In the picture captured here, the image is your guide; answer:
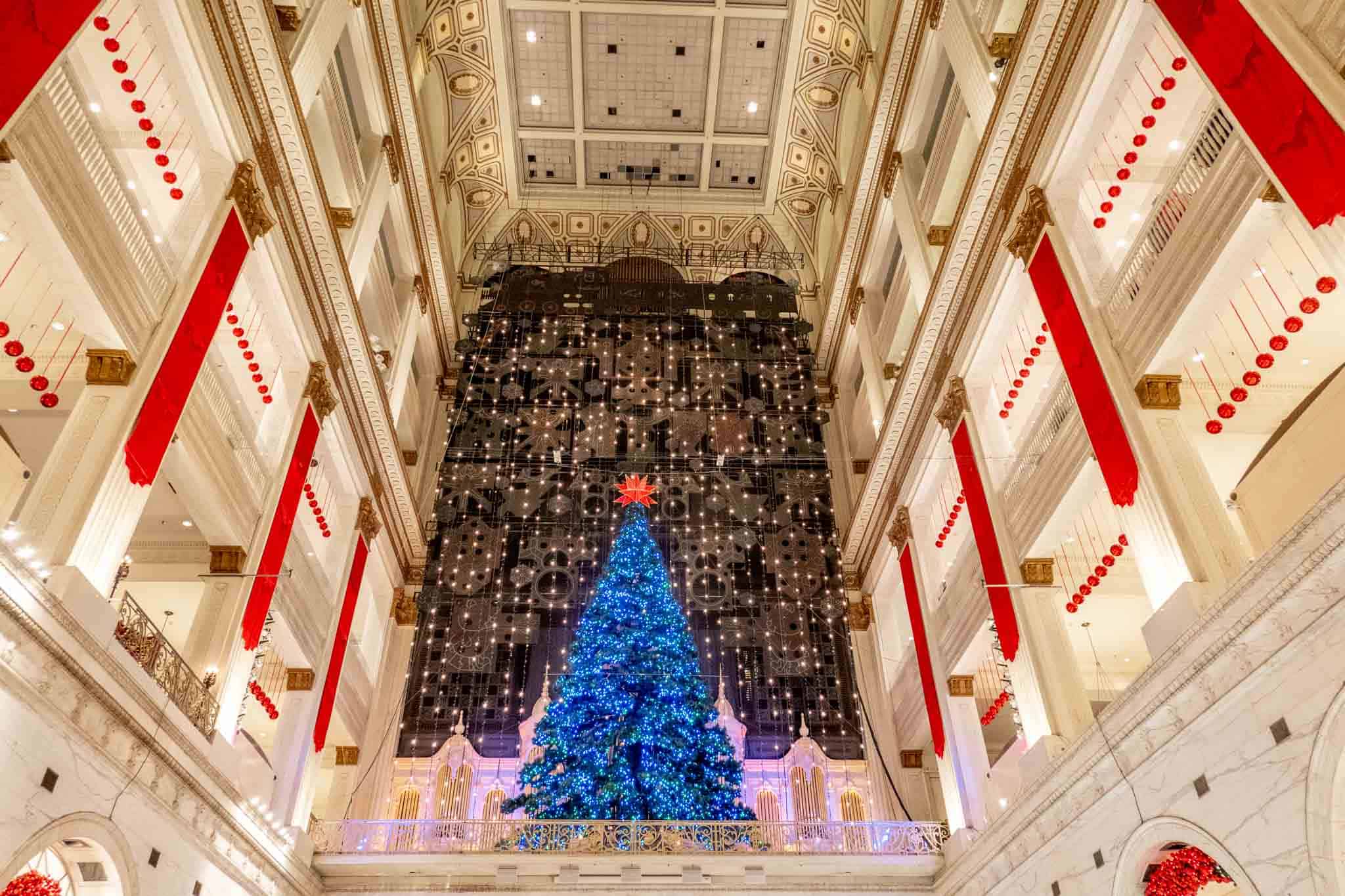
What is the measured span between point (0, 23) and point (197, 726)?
679 centimetres

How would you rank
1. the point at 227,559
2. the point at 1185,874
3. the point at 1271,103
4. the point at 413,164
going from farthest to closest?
the point at 413,164
the point at 227,559
the point at 1185,874
the point at 1271,103

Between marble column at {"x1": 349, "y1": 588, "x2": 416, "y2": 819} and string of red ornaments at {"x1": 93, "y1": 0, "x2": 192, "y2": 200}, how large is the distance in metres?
9.51

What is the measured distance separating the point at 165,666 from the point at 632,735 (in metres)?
6.47

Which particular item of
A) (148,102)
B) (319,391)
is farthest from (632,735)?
(148,102)

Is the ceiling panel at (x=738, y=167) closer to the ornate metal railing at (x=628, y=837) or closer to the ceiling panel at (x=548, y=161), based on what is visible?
the ceiling panel at (x=548, y=161)

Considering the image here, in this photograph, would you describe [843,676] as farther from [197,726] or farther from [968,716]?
[197,726]

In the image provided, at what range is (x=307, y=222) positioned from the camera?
12.3m

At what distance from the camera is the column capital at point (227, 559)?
11.3 metres

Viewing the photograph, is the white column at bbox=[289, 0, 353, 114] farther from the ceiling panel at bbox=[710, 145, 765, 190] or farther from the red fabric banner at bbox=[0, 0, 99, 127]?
the ceiling panel at bbox=[710, 145, 765, 190]

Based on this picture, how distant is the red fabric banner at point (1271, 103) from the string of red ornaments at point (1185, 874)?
5.06 meters

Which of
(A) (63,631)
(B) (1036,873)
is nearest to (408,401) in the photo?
(A) (63,631)

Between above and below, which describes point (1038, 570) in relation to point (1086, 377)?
below

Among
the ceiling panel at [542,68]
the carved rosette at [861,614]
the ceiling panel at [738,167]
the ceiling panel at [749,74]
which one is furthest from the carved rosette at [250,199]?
the ceiling panel at [738,167]

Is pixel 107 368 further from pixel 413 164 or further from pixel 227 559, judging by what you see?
pixel 413 164
